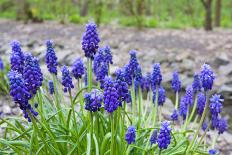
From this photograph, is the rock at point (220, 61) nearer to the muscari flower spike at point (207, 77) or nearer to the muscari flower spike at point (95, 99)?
the muscari flower spike at point (207, 77)

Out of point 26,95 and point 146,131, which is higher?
point 26,95

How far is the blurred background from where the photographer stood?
25.1ft

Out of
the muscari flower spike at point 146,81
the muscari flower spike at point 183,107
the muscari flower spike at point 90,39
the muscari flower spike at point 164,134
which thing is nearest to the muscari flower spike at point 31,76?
the muscari flower spike at point 90,39

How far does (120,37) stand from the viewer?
10305mm

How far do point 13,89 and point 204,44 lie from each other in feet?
24.3

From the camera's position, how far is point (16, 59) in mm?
3016

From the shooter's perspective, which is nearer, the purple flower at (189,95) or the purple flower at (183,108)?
the purple flower at (189,95)

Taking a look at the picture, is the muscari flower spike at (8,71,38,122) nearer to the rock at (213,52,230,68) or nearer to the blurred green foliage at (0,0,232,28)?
the rock at (213,52,230,68)

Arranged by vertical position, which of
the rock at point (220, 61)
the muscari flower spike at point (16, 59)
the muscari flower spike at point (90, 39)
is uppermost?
the muscari flower spike at point (90, 39)

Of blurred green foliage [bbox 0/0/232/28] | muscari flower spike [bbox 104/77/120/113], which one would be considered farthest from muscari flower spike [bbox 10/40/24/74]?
blurred green foliage [bbox 0/0/232/28]

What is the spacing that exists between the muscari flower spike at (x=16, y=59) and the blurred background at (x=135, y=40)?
2.40m

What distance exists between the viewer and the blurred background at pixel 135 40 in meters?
7.65

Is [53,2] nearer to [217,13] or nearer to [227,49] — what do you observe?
[217,13]

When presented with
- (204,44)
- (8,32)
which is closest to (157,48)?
(204,44)
